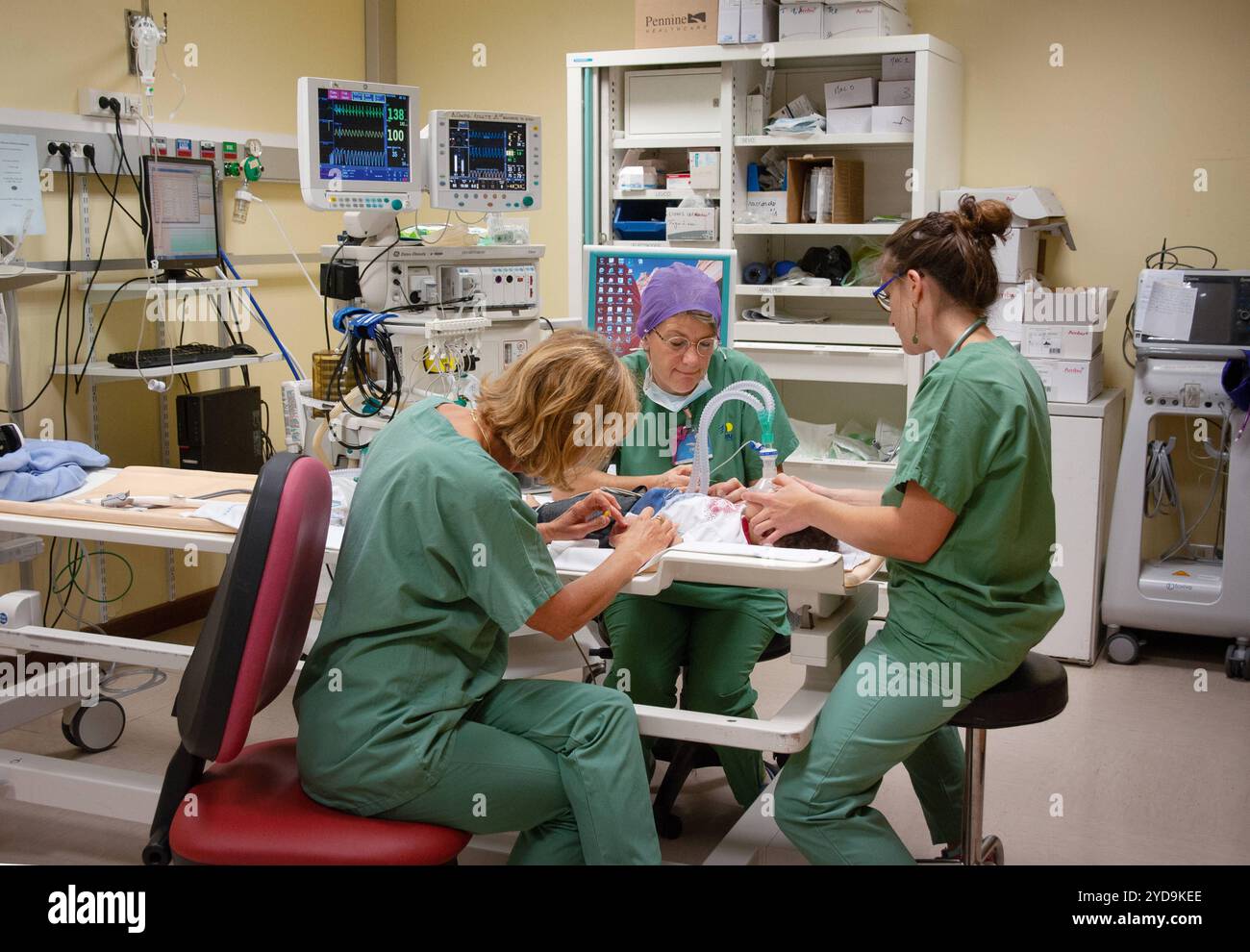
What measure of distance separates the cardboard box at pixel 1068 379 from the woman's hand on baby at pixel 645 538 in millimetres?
2044

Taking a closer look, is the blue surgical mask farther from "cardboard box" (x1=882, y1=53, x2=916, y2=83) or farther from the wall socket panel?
the wall socket panel

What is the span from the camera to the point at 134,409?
4.13m

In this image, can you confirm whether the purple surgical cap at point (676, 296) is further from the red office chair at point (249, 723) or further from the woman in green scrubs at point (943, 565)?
the red office chair at point (249, 723)

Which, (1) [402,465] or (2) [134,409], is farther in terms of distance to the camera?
(2) [134,409]

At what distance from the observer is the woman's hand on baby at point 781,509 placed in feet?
7.15

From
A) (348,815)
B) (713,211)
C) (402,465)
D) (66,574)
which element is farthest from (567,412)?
(66,574)

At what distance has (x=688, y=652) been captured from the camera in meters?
2.76

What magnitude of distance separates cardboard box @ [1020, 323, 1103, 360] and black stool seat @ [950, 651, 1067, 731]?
1.96m

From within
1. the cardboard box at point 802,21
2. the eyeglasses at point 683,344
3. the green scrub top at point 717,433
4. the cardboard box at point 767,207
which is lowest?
the green scrub top at point 717,433

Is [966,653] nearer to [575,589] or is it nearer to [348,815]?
[575,589]

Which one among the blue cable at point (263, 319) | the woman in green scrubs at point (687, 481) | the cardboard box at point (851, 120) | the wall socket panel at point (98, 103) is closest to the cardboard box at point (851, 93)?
the cardboard box at point (851, 120)

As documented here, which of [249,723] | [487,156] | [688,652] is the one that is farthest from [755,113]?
[249,723]

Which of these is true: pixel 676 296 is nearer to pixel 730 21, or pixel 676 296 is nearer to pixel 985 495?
pixel 985 495
